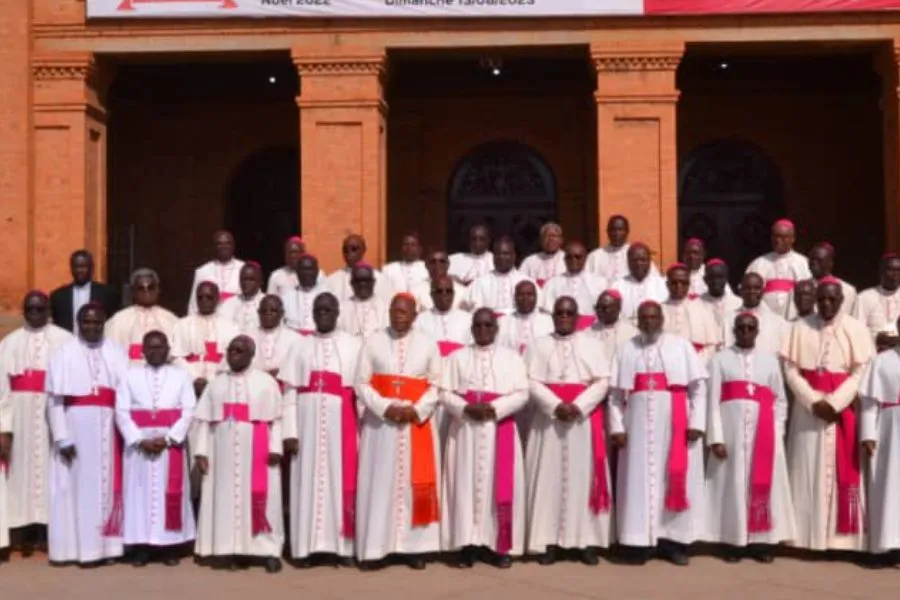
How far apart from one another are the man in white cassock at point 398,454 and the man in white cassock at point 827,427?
2.74m

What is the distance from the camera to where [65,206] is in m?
17.2

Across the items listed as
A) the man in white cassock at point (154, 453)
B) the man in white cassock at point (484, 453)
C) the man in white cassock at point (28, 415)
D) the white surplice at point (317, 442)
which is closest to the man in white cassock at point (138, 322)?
the man in white cassock at point (28, 415)

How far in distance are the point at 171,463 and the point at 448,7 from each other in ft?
27.5

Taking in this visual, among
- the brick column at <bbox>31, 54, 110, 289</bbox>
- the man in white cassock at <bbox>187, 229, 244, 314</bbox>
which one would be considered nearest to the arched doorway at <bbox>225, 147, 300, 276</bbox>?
the brick column at <bbox>31, 54, 110, 289</bbox>

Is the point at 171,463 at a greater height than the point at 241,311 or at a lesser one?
lesser

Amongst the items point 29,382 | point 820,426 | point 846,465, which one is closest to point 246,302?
point 29,382

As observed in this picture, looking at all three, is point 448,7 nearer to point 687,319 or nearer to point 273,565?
point 687,319

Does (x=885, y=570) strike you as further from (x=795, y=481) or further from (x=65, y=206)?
(x=65, y=206)

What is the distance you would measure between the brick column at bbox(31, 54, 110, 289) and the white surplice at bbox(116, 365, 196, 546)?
24.1ft

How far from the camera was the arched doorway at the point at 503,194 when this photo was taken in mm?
21812

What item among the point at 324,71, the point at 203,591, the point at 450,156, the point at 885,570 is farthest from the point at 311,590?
the point at 450,156

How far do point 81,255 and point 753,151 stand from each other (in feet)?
41.2

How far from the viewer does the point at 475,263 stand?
1380 cm

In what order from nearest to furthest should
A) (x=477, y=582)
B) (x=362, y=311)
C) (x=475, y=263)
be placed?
(x=477, y=582) → (x=362, y=311) → (x=475, y=263)
